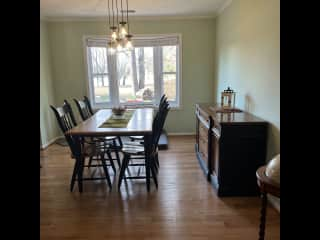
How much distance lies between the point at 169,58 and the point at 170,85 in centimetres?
57

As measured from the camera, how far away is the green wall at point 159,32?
5.19 m

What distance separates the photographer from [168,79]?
18.2 feet

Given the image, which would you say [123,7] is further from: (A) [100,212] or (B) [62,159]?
(A) [100,212]

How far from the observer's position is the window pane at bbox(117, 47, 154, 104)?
17.9 ft

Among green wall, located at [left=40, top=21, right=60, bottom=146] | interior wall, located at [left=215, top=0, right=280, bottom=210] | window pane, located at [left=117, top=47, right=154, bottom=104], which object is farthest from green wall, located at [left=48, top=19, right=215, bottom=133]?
interior wall, located at [left=215, top=0, right=280, bottom=210]

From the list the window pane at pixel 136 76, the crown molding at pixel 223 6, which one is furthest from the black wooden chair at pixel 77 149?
the crown molding at pixel 223 6

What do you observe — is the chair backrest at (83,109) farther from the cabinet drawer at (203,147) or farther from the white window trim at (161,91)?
the cabinet drawer at (203,147)

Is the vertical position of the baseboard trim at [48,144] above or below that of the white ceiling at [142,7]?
below

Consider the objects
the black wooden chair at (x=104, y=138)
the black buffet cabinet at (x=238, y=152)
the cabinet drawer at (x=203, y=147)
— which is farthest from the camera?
the black wooden chair at (x=104, y=138)

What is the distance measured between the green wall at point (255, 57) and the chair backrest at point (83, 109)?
2.35 meters

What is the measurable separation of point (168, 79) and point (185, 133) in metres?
1.23

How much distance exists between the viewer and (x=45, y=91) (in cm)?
500

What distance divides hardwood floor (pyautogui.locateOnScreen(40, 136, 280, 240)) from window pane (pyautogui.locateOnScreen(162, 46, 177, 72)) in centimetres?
267
